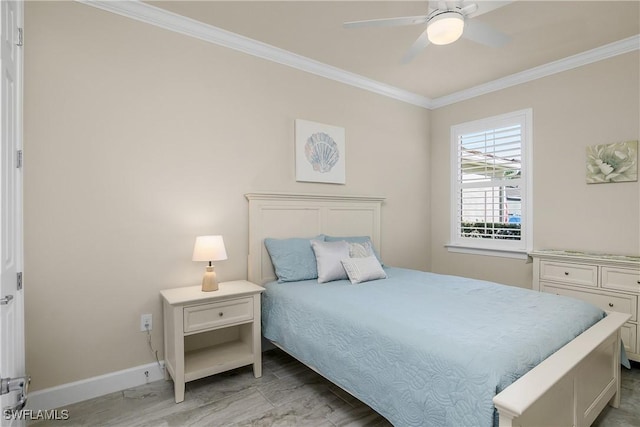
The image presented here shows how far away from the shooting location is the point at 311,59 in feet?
10.8

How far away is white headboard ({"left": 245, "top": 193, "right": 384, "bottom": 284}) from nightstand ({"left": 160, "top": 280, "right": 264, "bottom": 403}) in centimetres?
30

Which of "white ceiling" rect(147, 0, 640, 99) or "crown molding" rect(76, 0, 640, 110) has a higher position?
"white ceiling" rect(147, 0, 640, 99)

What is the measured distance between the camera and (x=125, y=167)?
2.42 meters

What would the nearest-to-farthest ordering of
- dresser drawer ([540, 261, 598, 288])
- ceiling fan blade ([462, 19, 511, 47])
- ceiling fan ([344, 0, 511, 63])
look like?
ceiling fan ([344, 0, 511, 63])
ceiling fan blade ([462, 19, 511, 47])
dresser drawer ([540, 261, 598, 288])

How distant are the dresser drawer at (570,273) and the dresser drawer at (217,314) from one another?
9.03 ft

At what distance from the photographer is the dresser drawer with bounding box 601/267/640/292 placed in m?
2.69

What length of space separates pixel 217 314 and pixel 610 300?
3182mm

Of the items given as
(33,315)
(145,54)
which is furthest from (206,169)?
(33,315)

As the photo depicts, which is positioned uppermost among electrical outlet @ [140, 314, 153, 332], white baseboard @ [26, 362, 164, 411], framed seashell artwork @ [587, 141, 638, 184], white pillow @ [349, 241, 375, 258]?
framed seashell artwork @ [587, 141, 638, 184]

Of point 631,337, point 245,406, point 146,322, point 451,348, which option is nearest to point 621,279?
point 631,337

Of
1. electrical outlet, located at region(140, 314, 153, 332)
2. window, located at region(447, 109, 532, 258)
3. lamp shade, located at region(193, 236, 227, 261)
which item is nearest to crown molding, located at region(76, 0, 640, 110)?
window, located at region(447, 109, 532, 258)

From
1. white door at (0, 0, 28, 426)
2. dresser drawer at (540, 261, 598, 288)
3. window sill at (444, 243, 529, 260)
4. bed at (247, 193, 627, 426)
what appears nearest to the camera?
bed at (247, 193, 627, 426)

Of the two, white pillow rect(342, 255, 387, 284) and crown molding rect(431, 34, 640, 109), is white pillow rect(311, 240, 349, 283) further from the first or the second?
crown molding rect(431, 34, 640, 109)

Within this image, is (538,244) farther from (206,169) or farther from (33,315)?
(33,315)
